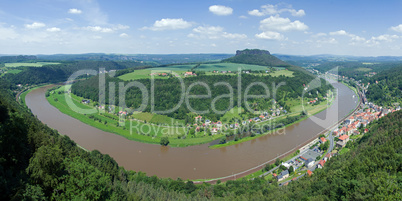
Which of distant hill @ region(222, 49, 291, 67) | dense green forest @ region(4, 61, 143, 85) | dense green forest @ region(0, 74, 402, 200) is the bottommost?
dense green forest @ region(0, 74, 402, 200)

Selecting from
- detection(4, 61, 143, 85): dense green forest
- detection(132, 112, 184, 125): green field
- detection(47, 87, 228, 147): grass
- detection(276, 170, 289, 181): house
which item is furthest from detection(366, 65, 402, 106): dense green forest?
detection(4, 61, 143, 85): dense green forest

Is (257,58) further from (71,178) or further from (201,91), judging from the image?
(71,178)

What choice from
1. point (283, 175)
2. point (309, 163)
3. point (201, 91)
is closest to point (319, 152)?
point (309, 163)

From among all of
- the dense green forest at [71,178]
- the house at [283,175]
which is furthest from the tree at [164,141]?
the house at [283,175]

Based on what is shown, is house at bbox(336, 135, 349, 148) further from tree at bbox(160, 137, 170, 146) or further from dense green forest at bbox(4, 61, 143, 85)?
dense green forest at bbox(4, 61, 143, 85)

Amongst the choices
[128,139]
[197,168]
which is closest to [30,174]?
[197,168]

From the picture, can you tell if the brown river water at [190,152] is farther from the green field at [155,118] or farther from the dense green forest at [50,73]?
the dense green forest at [50,73]

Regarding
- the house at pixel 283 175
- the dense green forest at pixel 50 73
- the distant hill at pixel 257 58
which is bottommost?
the house at pixel 283 175
